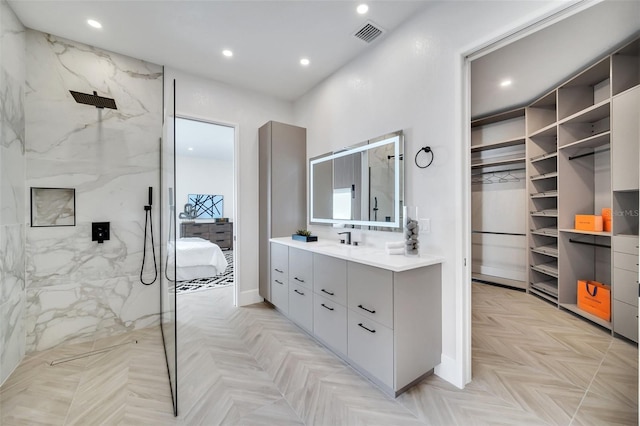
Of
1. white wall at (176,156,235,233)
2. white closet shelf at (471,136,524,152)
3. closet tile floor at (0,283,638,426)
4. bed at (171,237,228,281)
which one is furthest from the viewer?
white wall at (176,156,235,233)

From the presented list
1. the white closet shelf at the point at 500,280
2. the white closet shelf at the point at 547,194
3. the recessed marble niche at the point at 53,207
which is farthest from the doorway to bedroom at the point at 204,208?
the white closet shelf at the point at 547,194

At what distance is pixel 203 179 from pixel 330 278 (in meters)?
6.92

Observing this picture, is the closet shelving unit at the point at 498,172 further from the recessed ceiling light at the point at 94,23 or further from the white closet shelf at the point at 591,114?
the recessed ceiling light at the point at 94,23

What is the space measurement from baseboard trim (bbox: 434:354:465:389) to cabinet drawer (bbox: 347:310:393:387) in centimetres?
50

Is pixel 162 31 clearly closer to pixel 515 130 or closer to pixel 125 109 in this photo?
pixel 125 109

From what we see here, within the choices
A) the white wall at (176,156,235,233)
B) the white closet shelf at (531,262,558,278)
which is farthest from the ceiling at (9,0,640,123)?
the white wall at (176,156,235,233)

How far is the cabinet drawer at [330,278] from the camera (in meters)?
2.04

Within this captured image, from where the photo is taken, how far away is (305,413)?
157 centimetres

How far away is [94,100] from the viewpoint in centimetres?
237

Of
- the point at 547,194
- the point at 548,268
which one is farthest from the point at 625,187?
the point at 548,268

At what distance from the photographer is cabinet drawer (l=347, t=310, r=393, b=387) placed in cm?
167

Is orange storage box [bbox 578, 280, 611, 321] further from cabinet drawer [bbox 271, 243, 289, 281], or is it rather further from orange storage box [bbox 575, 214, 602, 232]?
cabinet drawer [bbox 271, 243, 289, 281]

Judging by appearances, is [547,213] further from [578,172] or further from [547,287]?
[547,287]

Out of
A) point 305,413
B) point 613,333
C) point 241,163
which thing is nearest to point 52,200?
point 241,163
